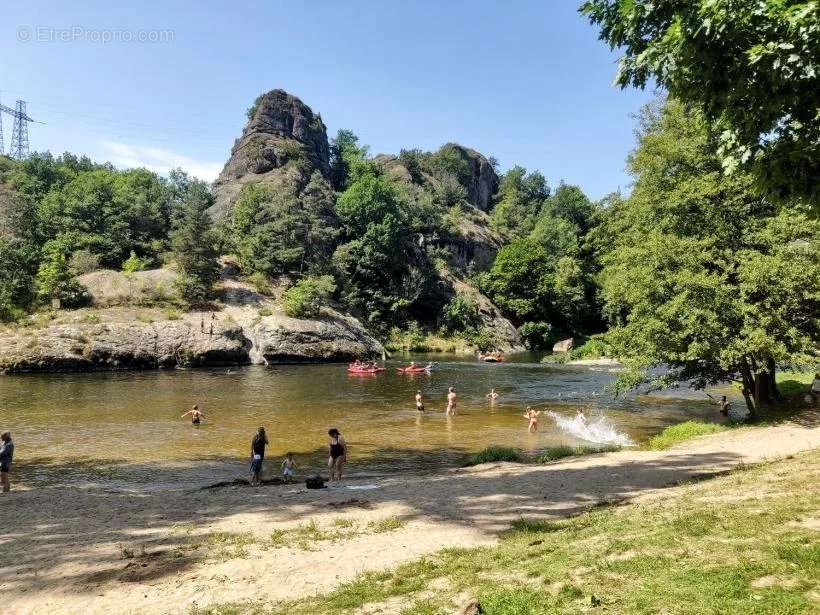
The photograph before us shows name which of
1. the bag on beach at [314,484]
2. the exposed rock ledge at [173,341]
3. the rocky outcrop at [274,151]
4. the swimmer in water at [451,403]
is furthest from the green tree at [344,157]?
the bag on beach at [314,484]

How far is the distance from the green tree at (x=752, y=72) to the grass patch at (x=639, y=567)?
15.8 ft

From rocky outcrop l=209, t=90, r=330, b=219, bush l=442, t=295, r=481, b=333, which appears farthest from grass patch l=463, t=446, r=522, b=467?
rocky outcrop l=209, t=90, r=330, b=219

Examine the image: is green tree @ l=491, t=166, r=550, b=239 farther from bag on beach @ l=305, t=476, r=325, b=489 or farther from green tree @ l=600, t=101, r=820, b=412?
bag on beach @ l=305, t=476, r=325, b=489

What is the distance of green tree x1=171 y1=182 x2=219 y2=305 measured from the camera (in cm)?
5684

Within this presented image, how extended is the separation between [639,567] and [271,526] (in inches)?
317

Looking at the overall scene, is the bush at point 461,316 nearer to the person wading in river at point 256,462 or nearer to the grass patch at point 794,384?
the grass patch at point 794,384

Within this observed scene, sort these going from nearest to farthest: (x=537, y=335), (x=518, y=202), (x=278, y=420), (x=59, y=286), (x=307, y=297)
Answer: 1. (x=278, y=420)
2. (x=59, y=286)
3. (x=307, y=297)
4. (x=537, y=335)
5. (x=518, y=202)

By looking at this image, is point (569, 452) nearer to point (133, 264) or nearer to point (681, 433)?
point (681, 433)

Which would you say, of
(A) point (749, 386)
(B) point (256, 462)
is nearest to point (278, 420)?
(B) point (256, 462)

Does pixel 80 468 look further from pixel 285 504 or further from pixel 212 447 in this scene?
pixel 285 504

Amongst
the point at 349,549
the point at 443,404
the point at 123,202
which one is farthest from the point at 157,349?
the point at 349,549

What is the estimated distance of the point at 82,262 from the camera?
56094 millimetres

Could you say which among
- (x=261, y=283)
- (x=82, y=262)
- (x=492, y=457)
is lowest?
(x=492, y=457)

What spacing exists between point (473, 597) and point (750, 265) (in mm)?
17833
